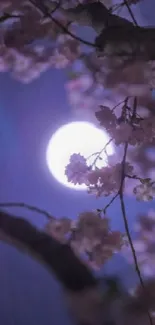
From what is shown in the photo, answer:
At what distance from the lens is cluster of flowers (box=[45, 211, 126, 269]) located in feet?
2.90

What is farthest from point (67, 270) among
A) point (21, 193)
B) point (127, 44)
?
point (21, 193)

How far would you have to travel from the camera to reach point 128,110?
102cm

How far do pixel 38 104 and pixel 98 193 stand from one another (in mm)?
939

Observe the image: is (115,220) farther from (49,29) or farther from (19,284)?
(49,29)

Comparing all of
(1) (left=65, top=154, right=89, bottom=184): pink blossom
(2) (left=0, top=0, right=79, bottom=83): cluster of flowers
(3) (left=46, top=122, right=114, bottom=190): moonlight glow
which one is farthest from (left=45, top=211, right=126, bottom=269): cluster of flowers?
(3) (left=46, top=122, right=114, bottom=190): moonlight glow

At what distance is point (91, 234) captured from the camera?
2.93 feet

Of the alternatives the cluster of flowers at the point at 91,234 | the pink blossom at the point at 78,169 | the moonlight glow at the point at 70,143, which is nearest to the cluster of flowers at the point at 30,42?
the pink blossom at the point at 78,169

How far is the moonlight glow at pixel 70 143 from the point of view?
1815 millimetres

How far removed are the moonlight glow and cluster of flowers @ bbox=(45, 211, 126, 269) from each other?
2.79 ft

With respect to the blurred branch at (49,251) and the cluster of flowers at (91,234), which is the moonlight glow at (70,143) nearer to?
the cluster of flowers at (91,234)

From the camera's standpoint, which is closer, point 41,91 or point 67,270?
point 67,270

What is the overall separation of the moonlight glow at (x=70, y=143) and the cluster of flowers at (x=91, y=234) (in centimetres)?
85

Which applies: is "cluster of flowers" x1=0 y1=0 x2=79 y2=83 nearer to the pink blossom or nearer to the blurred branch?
the pink blossom

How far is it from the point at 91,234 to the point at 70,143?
100 cm
